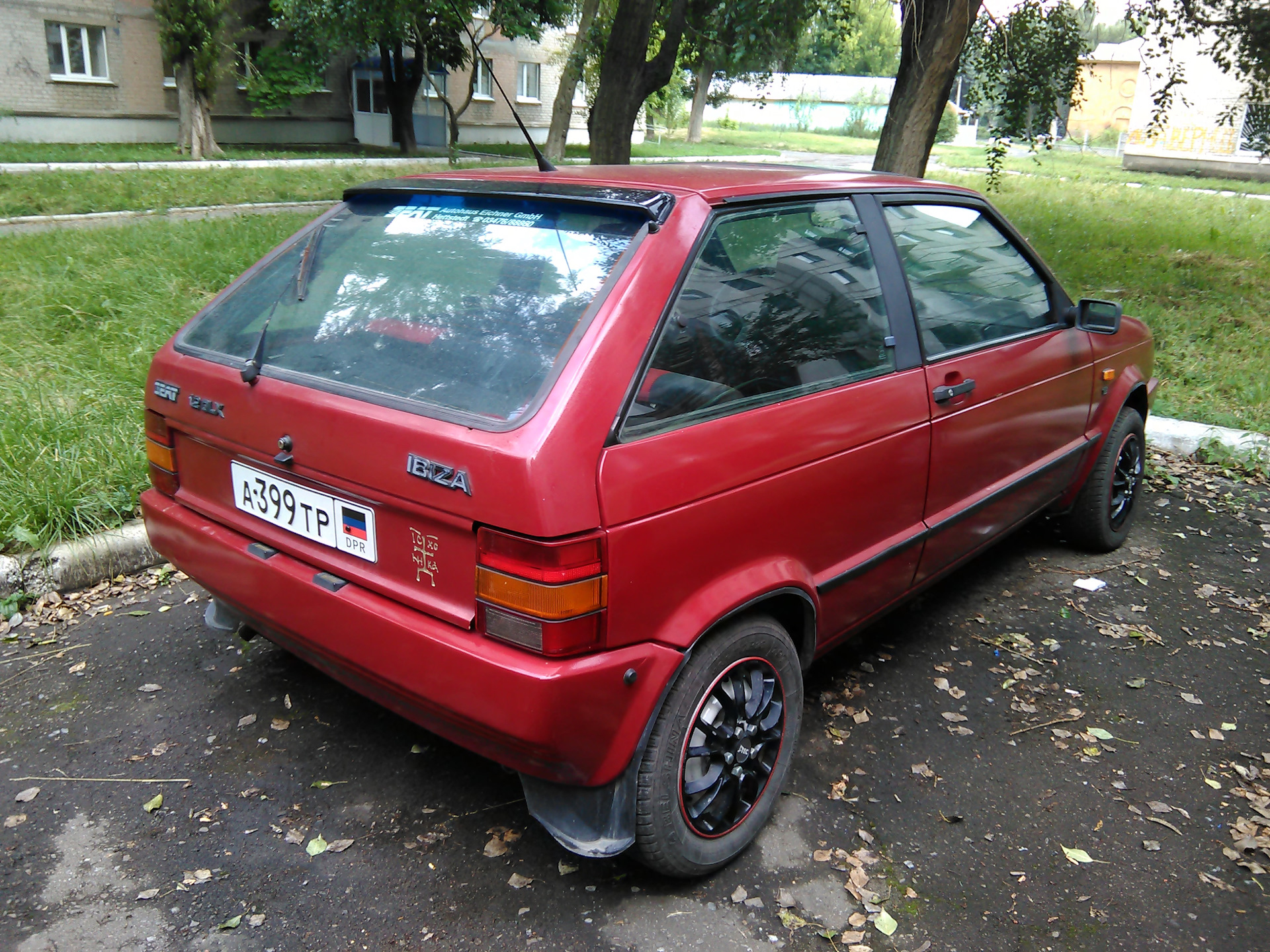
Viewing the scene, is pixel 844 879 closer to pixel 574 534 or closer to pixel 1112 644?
pixel 574 534

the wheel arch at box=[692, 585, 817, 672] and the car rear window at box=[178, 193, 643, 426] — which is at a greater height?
the car rear window at box=[178, 193, 643, 426]

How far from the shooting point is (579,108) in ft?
123

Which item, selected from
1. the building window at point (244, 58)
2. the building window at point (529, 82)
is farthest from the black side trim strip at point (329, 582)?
the building window at point (529, 82)

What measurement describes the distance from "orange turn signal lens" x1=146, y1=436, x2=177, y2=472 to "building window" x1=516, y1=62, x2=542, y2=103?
34972 millimetres

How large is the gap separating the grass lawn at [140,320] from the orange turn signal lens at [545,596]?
8.94 feet

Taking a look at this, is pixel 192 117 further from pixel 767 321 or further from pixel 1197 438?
pixel 767 321

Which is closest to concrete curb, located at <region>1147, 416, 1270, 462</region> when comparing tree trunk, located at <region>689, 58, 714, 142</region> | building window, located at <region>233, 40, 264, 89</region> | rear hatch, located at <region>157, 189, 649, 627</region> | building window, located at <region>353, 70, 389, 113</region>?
rear hatch, located at <region>157, 189, 649, 627</region>

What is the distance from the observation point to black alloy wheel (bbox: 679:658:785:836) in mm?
2396

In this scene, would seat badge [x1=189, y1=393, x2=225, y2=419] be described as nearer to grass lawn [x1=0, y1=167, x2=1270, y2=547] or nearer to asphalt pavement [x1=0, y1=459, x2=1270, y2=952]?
asphalt pavement [x1=0, y1=459, x2=1270, y2=952]

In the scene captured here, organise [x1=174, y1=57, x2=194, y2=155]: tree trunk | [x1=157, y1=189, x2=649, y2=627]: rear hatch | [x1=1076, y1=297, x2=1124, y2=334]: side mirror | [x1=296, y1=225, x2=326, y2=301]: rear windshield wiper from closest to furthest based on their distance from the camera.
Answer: [x1=157, y1=189, x2=649, y2=627]: rear hatch → [x1=296, y1=225, x2=326, y2=301]: rear windshield wiper → [x1=1076, y1=297, x2=1124, y2=334]: side mirror → [x1=174, y1=57, x2=194, y2=155]: tree trunk

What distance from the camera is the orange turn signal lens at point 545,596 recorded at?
6.54 ft

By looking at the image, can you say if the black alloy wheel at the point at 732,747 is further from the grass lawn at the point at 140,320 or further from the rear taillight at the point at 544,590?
the grass lawn at the point at 140,320

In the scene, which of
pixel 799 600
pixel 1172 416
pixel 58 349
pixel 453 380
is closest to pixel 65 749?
pixel 453 380

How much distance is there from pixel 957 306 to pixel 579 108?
3702cm
